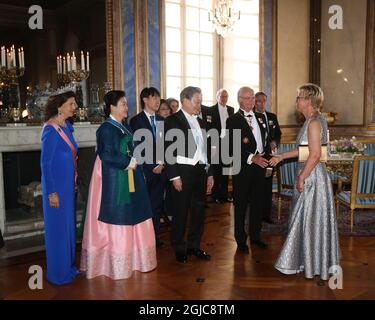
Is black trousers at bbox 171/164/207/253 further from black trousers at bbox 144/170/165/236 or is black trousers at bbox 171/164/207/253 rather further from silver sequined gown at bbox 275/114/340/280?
silver sequined gown at bbox 275/114/340/280

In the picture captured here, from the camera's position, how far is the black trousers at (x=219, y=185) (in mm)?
6504

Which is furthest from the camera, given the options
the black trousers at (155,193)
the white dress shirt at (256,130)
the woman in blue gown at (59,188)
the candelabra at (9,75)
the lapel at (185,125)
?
the candelabra at (9,75)

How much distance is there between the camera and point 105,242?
136 inches

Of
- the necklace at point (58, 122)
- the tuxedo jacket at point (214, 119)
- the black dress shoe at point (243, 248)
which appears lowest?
the black dress shoe at point (243, 248)

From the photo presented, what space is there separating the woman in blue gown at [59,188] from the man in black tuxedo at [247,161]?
5.09 ft

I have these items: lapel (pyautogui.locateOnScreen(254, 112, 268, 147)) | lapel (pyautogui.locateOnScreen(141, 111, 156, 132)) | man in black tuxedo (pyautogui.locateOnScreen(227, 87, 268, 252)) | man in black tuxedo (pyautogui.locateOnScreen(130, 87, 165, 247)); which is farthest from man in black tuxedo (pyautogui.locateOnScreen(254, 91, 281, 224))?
lapel (pyautogui.locateOnScreen(141, 111, 156, 132))

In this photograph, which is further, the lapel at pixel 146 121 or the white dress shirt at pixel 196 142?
the lapel at pixel 146 121

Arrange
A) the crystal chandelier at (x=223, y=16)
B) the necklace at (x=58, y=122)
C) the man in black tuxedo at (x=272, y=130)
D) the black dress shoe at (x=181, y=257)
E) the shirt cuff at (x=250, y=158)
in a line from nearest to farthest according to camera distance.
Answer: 1. the necklace at (x=58, y=122)
2. the black dress shoe at (x=181, y=257)
3. the shirt cuff at (x=250, y=158)
4. the man in black tuxedo at (x=272, y=130)
5. the crystal chandelier at (x=223, y=16)

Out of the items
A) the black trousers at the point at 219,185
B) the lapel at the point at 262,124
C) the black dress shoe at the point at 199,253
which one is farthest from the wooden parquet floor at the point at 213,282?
the black trousers at the point at 219,185

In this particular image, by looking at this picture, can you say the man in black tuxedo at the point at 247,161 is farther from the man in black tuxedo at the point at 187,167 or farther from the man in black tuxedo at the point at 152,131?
the man in black tuxedo at the point at 152,131

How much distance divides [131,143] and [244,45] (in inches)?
200

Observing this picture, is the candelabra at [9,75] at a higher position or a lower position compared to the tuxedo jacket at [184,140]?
higher

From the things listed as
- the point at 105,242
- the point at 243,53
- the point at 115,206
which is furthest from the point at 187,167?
the point at 243,53
